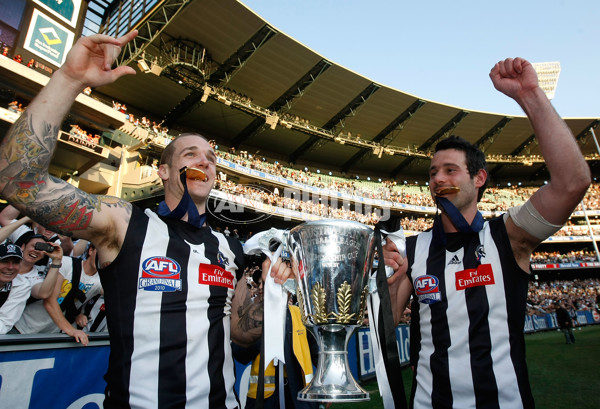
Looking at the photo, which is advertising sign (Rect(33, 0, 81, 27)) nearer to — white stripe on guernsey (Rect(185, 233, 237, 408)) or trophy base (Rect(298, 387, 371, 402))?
white stripe on guernsey (Rect(185, 233, 237, 408))

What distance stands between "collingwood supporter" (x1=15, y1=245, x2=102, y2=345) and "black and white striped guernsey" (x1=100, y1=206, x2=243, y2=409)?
1.82 meters

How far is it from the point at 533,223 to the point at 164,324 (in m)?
1.62

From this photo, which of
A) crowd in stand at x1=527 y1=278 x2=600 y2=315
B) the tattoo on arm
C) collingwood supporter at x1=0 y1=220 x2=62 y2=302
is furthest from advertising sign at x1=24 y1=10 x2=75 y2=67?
crowd in stand at x1=527 y1=278 x2=600 y2=315

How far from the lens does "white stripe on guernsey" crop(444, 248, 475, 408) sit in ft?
5.19

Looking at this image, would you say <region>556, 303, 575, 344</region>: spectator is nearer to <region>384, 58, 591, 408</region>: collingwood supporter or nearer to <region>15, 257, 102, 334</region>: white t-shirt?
<region>384, 58, 591, 408</region>: collingwood supporter

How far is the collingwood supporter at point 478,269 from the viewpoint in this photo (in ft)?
4.70

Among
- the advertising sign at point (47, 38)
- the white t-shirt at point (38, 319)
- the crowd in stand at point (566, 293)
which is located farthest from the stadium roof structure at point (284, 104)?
the white t-shirt at point (38, 319)

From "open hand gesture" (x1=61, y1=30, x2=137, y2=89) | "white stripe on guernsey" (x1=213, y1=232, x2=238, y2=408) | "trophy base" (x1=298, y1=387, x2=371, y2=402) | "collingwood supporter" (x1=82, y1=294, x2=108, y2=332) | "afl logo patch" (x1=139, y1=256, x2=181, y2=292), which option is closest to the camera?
"trophy base" (x1=298, y1=387, x2=371, y2=402)

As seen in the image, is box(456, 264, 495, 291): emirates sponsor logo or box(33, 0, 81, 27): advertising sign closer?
box(456, 264, 495, 291): emirates sponsor logo

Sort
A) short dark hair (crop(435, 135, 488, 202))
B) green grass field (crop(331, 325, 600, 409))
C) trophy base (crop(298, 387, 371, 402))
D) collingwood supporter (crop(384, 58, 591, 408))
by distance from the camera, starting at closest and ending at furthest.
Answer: trophy base (crop(298, 387, 371, 402)) < collingwood supporter (crop(384, 58, 591, 408)) < short dark hair (crop(435, 135, 488, 202)) < green grass field (crop(331, 325, 600, 409))

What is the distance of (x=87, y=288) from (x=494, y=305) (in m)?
4.01

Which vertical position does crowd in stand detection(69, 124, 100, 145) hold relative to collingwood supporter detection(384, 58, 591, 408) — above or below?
above

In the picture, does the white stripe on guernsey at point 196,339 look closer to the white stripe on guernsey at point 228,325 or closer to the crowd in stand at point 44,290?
the white stripe on guernsey at point 228,325

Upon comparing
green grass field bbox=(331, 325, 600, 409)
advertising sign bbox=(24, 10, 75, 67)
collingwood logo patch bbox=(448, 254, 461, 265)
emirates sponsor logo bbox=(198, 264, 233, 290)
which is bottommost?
green grass field bbox=(331, 325, 600, 409)
